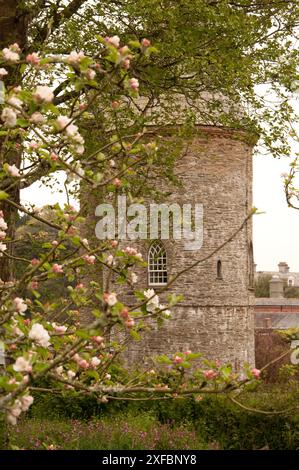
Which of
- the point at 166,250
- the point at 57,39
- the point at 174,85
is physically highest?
the point at 57,39

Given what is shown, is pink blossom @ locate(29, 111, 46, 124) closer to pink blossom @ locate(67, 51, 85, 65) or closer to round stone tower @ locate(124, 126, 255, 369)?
pink blossom @ locate(67, 51, 85, 65)

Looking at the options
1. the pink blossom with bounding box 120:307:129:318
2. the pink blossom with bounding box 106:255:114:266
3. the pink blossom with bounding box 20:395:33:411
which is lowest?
the pink blossom with bounding box 20:395:33:411

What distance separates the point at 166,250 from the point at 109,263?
66.2 ft

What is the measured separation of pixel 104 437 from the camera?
10492mm

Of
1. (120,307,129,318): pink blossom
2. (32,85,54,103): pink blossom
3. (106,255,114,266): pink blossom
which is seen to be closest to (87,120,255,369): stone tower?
(106,255,114,266): pink blossom

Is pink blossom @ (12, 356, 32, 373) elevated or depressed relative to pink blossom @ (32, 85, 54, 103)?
depressed

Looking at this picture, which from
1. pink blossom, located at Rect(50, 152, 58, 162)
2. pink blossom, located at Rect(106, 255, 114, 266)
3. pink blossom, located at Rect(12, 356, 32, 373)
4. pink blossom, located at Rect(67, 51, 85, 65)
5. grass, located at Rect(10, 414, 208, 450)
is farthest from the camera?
grass, located at Rect(10, 414, 208, 450)

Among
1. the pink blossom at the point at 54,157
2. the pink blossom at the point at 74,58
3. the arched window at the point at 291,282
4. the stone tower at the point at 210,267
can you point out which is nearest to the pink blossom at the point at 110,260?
the pink blossom at the point at 54,157

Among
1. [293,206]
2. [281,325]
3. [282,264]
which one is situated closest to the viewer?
[293,206]

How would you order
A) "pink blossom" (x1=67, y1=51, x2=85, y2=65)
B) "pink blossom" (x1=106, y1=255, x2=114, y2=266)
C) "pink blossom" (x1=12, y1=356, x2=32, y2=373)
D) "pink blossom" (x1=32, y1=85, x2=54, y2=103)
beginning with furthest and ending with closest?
"pink blossom" (x1=106, y1=255, x2=114, y2=266) → "pink blossom" (x1=67, y1=51, x2=85, y2=65) → "pink blossom" (x1=32, y1=85, x2=54, y2=103) → "pink blossom" (x1=12, y1=356, x2=32, y2=373)

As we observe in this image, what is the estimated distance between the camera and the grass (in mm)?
10039
